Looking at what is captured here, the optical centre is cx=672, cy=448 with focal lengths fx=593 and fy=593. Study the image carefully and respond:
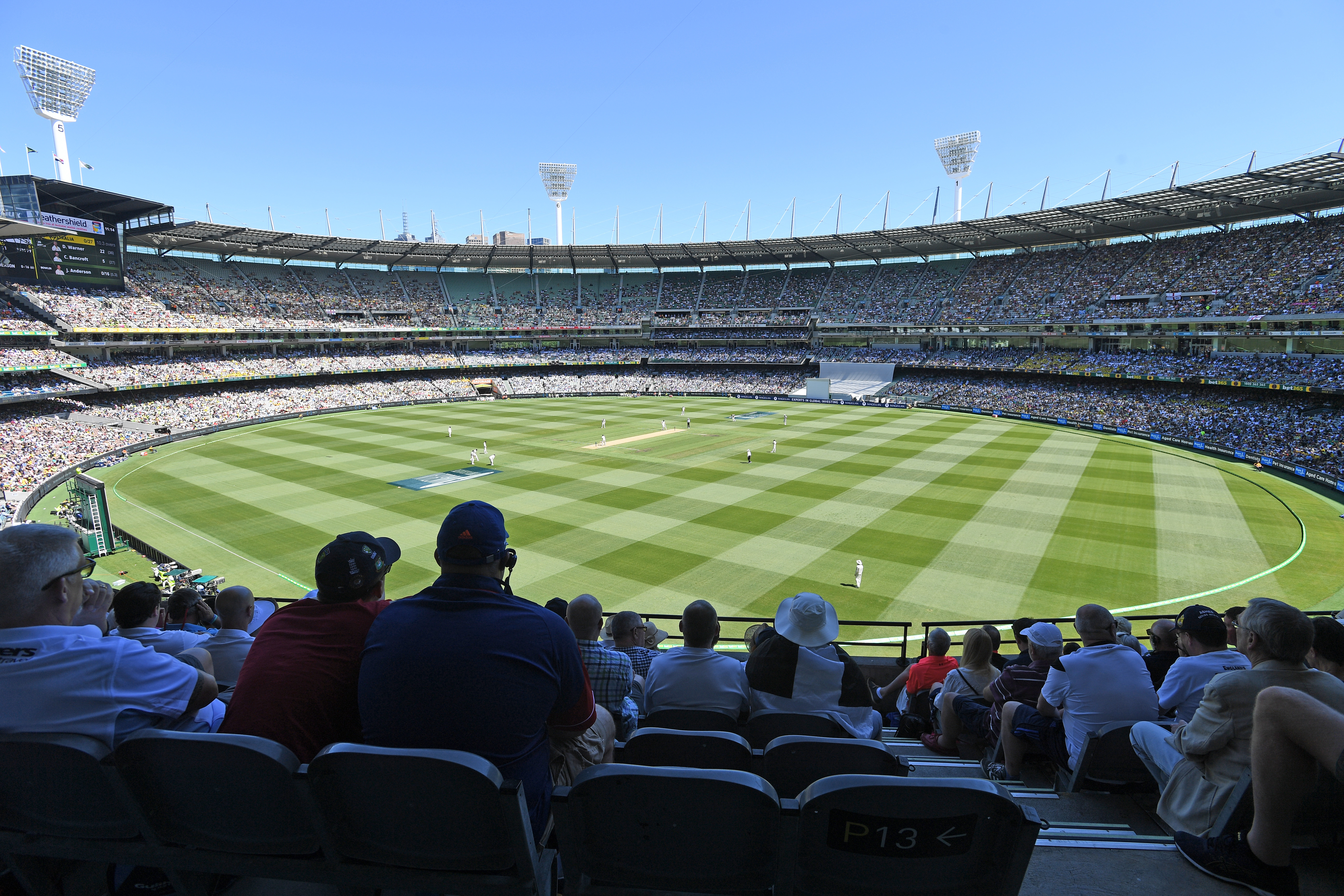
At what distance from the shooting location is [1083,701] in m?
4.73

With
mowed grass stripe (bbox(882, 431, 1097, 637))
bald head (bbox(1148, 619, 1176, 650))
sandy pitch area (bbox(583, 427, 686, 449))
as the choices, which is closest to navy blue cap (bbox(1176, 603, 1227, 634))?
bald head (bbox(1148, 619, 1176, 650))

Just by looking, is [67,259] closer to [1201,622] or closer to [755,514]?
[755,514]

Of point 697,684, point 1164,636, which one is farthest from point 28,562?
point 1164,636

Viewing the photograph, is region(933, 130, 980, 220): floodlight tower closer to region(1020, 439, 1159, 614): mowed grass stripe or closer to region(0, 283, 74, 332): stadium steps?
region(1020, 439, 1159, 614): mowed grass stripe

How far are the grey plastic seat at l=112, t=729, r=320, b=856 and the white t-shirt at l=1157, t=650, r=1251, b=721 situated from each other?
592 cm

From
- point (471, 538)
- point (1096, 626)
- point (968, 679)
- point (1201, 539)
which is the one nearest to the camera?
point (471, 538)

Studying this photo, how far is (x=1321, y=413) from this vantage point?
37.6m

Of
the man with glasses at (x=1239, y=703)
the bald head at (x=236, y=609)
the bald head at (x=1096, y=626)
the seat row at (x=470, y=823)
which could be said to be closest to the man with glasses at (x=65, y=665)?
the seat row at (x=470, y=823)

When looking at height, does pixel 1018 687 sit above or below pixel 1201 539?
above

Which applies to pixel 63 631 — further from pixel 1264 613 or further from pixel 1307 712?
pixel 1264 613

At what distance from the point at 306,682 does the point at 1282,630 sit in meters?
4.94

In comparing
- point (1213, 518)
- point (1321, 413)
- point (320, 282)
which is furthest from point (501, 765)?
point (320, 282)

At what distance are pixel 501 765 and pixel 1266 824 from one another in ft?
11.1

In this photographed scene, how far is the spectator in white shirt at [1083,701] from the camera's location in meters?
4.66
